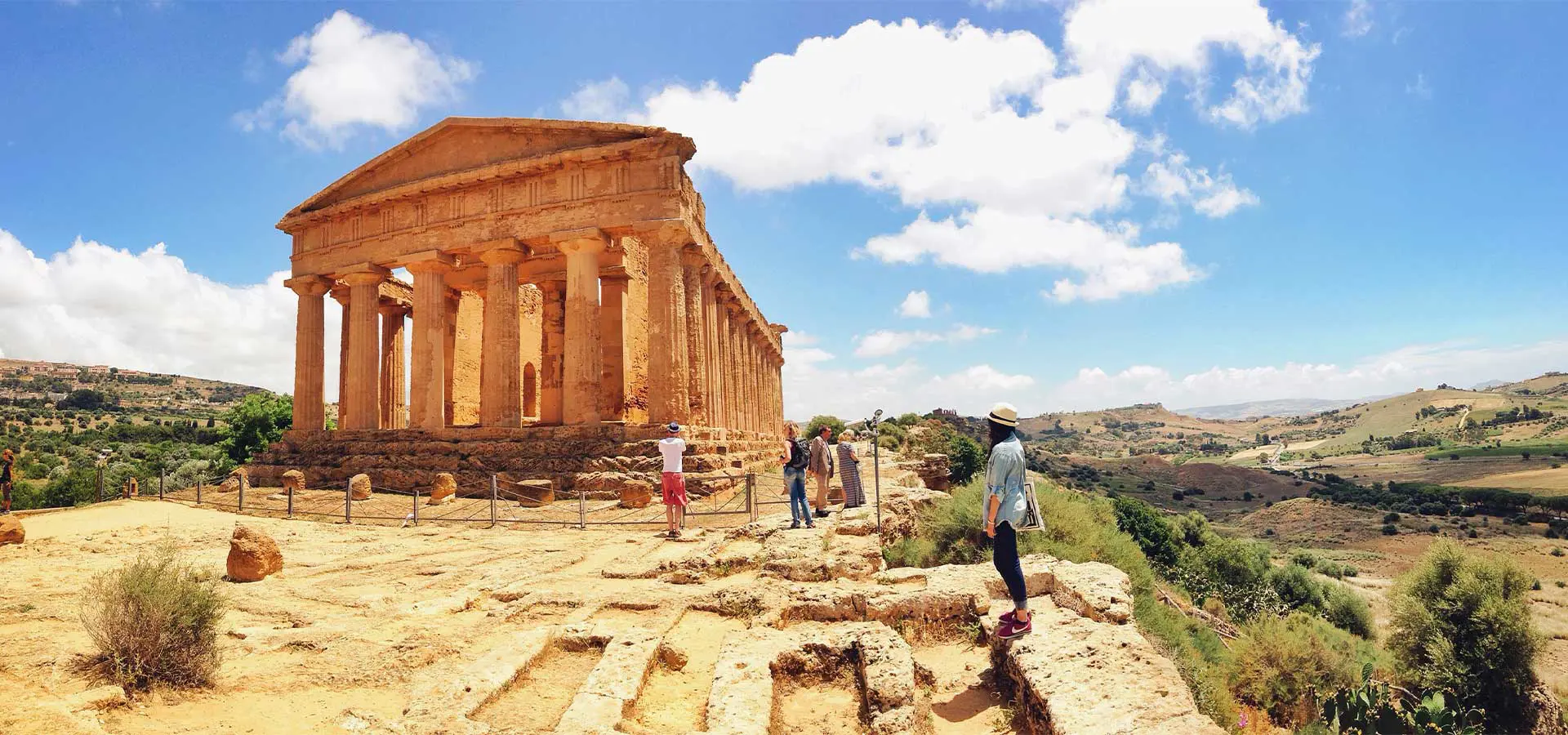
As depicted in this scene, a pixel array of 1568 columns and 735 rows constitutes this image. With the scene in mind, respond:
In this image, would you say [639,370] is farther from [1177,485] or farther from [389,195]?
[1177,485]

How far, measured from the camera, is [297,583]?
8.47 metres

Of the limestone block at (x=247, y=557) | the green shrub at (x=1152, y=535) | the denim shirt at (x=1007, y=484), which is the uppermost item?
the denim shirt at (x=1007, y=484)

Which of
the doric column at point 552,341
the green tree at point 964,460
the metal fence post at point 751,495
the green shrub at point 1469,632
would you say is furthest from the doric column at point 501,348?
the green shrub at point 1469,632

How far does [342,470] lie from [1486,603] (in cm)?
2521

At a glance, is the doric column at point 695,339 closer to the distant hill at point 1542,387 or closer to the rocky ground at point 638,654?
the rocky ground at point 638,654

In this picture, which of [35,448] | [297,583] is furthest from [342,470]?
[35,448]

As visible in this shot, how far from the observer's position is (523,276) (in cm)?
2694

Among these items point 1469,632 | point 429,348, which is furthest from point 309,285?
point 1469,632

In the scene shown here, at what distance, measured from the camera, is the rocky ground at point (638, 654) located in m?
4.23

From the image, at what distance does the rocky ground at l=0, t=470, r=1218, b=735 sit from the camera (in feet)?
13.9

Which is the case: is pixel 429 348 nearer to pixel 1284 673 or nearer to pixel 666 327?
pixel 666 327

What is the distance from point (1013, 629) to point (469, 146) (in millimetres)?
22330

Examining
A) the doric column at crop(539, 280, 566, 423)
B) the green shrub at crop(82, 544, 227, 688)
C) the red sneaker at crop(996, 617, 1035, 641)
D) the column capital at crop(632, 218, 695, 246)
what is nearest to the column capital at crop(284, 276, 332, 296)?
the doric column at crop(539, 280, 566, 423)

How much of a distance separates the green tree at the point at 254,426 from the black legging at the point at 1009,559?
1653 inches
